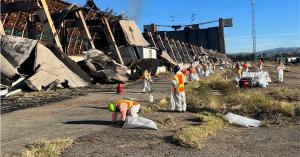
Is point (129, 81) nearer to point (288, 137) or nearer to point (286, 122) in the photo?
point (286, 122)

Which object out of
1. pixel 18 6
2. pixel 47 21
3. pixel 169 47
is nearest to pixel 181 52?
pixel 169 47

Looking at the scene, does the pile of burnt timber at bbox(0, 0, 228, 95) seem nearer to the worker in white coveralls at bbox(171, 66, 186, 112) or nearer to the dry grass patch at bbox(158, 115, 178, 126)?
the worker in white coveralls at bbox(171, 66, 186, 112)

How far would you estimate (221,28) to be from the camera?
417 ft

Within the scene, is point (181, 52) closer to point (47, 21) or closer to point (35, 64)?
point (47, 21)

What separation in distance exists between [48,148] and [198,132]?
11.5 ft

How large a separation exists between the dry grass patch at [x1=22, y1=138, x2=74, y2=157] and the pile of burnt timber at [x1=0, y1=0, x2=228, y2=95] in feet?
42.7

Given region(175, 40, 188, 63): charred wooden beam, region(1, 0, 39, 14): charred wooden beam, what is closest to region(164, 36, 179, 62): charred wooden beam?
region(175, 40, 188, 63): charred wooden beam

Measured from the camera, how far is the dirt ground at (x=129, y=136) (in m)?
9.62

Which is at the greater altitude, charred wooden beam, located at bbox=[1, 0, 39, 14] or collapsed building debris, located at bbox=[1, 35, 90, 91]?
charred wooden beam, located at bbox=[1, 0, 39, 14]

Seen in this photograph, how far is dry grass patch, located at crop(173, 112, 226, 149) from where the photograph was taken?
Answer: 10.2 metres

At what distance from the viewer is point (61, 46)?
34500 millimetres

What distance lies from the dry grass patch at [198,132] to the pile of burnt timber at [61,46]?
1173 centimetres

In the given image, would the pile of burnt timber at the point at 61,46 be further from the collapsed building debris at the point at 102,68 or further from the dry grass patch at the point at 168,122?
the dry grass patch at the point at 168,122

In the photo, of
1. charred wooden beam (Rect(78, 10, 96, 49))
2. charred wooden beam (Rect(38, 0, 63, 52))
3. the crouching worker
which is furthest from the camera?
charred wooden beam (Rect(78, 10, 96, 49))
